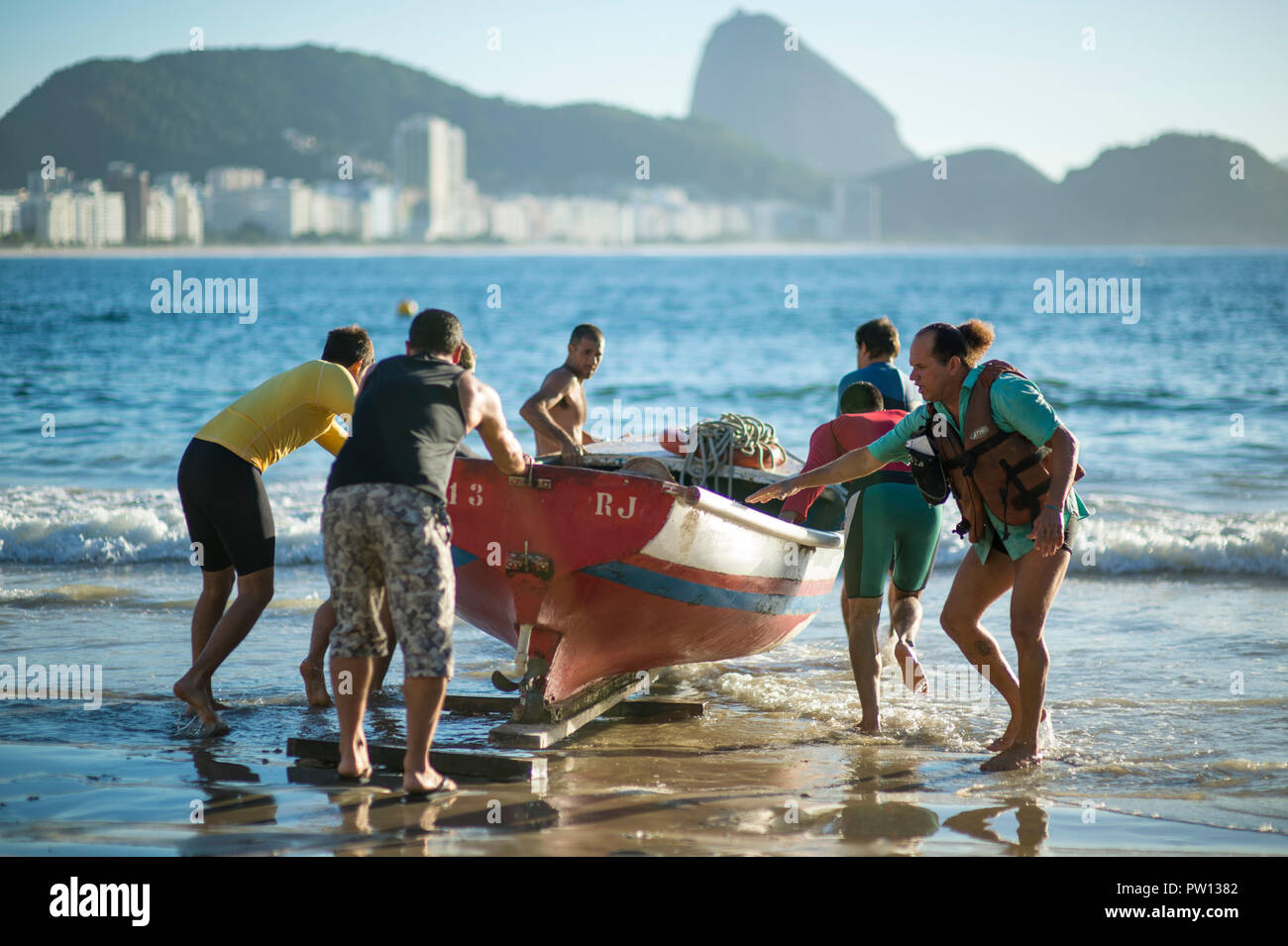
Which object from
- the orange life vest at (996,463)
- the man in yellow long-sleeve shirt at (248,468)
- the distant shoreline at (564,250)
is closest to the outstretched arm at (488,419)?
the man in yellow long-sleeve shirt at (248,468)

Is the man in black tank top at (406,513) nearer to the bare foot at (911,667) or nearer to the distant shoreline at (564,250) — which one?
the bare foot at (911,667)

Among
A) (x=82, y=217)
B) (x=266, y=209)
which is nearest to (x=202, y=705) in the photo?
(x=82, y=217)

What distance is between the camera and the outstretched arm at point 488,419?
427 cm

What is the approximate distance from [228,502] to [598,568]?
163cm

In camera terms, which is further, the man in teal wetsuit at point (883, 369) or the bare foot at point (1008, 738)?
the man in teal wetsuit at point (883, 369)

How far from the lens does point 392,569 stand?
4.18 m

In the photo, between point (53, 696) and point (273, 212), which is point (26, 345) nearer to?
point (53, 696)

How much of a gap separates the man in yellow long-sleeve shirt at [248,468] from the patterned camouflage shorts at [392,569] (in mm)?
1090

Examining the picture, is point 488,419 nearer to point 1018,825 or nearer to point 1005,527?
point 1005,527

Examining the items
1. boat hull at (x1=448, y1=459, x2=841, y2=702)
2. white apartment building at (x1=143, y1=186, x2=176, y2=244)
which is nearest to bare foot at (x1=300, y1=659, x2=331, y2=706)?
boat hull at (x1=448, y1=459, x2=841, y2=702)

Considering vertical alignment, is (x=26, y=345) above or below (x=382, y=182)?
below

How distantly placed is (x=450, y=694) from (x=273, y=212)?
400 ft

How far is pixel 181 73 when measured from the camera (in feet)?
380
